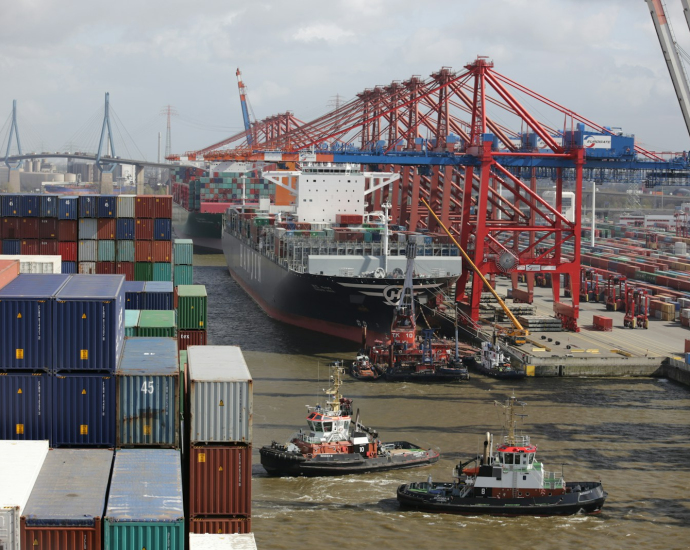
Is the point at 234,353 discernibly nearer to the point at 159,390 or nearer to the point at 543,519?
the point at 159,390

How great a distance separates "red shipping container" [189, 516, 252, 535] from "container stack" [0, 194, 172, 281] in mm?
19903

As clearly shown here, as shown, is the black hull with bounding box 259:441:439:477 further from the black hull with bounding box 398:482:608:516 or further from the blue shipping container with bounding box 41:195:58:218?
the blue shipping container with bounding box 41:195:58:218

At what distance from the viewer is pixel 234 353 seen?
1984cm

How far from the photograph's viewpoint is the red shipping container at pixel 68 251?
36344 mm

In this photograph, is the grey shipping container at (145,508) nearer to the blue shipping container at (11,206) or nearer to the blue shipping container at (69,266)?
the blue shipping container at (69,266)

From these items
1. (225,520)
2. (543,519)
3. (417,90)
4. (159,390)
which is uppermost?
(417,90)

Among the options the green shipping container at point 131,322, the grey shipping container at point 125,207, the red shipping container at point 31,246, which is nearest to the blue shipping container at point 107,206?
the grey shipping container at point 125,207

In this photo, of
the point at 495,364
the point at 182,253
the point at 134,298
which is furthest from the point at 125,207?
the point at 495,364

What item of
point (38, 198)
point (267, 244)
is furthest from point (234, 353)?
point (267, 244)

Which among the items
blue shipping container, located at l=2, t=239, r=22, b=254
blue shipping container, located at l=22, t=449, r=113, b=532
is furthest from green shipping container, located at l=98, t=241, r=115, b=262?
blue shipping container, located at l=22, t=449, r=113, b=532

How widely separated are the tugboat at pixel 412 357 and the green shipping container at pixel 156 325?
45.4 ft

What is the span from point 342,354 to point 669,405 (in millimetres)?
13695

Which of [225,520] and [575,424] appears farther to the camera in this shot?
[575,424]

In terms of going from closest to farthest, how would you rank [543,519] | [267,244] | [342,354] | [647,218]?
1. [543,519]
2. [342,354]
3. [267,244]
4. [647,218]
